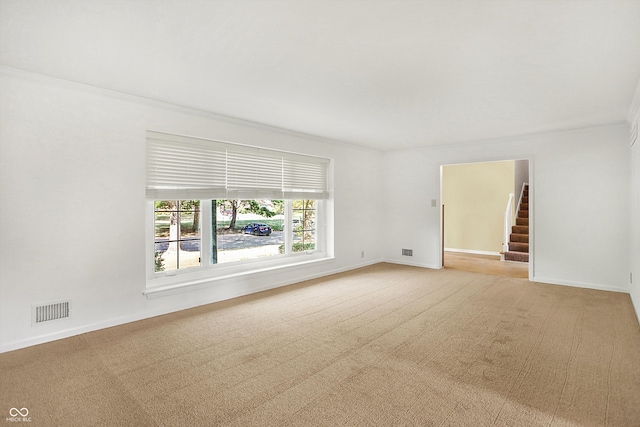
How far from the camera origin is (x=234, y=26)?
2137mm

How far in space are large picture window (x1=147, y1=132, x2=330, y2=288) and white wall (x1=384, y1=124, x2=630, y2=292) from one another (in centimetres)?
322

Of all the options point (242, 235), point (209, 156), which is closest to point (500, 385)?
point (242, 235)

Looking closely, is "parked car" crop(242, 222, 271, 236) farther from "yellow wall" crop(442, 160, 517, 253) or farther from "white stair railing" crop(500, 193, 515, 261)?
"yellow wall" crop(442, 160, 517, 253)

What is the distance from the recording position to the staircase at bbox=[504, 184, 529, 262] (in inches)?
286

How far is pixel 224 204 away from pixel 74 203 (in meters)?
1.71

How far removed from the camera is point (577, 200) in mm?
5000

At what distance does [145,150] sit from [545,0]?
12.1 ft

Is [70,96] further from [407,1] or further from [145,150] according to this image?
[407,1]

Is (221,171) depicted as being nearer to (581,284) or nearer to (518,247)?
(581,284)

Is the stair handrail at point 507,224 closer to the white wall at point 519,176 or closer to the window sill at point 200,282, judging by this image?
the white wall at point 519,176

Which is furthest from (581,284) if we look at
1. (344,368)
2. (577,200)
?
(344,368)

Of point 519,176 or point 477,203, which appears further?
point 477,203

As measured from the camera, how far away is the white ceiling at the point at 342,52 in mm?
1960

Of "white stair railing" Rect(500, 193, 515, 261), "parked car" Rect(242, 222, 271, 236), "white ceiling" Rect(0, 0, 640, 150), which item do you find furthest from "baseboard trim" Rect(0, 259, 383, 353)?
"white stair railing" Rect(500, 193, 515, 261)
